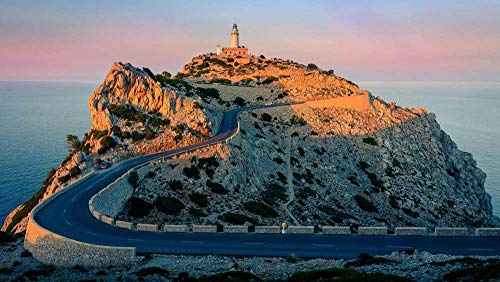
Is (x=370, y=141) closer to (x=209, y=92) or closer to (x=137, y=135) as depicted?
(x=209, y=92)

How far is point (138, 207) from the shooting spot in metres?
37.7

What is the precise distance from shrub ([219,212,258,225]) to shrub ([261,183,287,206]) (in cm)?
681

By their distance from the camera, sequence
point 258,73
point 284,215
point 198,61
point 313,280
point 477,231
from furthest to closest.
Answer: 1. point 198,61
2. point 258,73
3. point 284,215
4. point 477,231
5. point 313,280

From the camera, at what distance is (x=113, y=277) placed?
974 inches

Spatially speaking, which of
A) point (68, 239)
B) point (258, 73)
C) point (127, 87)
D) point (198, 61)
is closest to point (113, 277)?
point (68, 239)

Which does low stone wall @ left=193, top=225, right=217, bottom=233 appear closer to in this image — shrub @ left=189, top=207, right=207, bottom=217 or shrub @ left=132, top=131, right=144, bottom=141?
shrub @ left=189, top=207, right=207, bottom=217

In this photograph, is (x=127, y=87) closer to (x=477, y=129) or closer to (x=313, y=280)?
(x=313, y=280)

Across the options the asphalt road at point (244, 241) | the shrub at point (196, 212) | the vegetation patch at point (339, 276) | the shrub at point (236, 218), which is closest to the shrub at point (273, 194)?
the shrub at point (236, 218)

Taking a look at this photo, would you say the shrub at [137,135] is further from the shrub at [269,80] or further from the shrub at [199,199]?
the shrub at [269,80]

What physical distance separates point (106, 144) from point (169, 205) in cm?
1684

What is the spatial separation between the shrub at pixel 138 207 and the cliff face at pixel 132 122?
1049cm

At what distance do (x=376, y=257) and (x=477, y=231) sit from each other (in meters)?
12.9

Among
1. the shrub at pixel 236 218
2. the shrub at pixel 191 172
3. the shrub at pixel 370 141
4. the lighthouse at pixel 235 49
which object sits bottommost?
the shrub at pixel 236 218

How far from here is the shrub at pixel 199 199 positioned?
4000 cm
